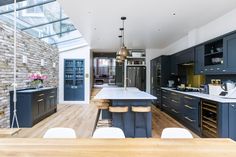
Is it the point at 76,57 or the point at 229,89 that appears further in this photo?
the point at 76,57

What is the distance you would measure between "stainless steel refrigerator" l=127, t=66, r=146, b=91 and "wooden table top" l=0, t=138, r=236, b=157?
28.5 feet

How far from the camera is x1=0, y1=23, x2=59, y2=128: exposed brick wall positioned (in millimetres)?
5039

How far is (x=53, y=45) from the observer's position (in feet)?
30.9

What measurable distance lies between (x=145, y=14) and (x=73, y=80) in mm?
6321

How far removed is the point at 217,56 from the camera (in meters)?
5.14

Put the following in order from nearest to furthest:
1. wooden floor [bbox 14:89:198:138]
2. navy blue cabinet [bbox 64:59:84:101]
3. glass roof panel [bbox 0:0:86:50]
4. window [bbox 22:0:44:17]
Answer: wooden floor [bbox 14:89:198:138] < glass roof panel [bbox 0:0:86:50] < window [bbox 22:0:44:17] < navy blue cabinet [bbox 64:59:84:101]

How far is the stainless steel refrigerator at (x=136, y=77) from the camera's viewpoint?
34.8 ft

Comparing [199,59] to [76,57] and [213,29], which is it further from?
[76,57]

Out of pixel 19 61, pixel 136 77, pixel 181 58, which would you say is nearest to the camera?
pixel 19 61

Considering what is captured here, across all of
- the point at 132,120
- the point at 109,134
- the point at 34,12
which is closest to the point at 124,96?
the point at 132,120

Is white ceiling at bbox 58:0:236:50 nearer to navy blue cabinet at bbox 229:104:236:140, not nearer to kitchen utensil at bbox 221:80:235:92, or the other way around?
kitchen utensil at bbox 221:80:235:92

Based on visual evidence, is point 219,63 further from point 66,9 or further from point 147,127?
point 66,9

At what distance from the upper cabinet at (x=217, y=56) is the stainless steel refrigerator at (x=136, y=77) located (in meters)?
4.93

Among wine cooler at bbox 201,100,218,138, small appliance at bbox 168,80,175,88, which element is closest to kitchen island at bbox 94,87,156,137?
wine cooler at bbox 201,100,218,138
